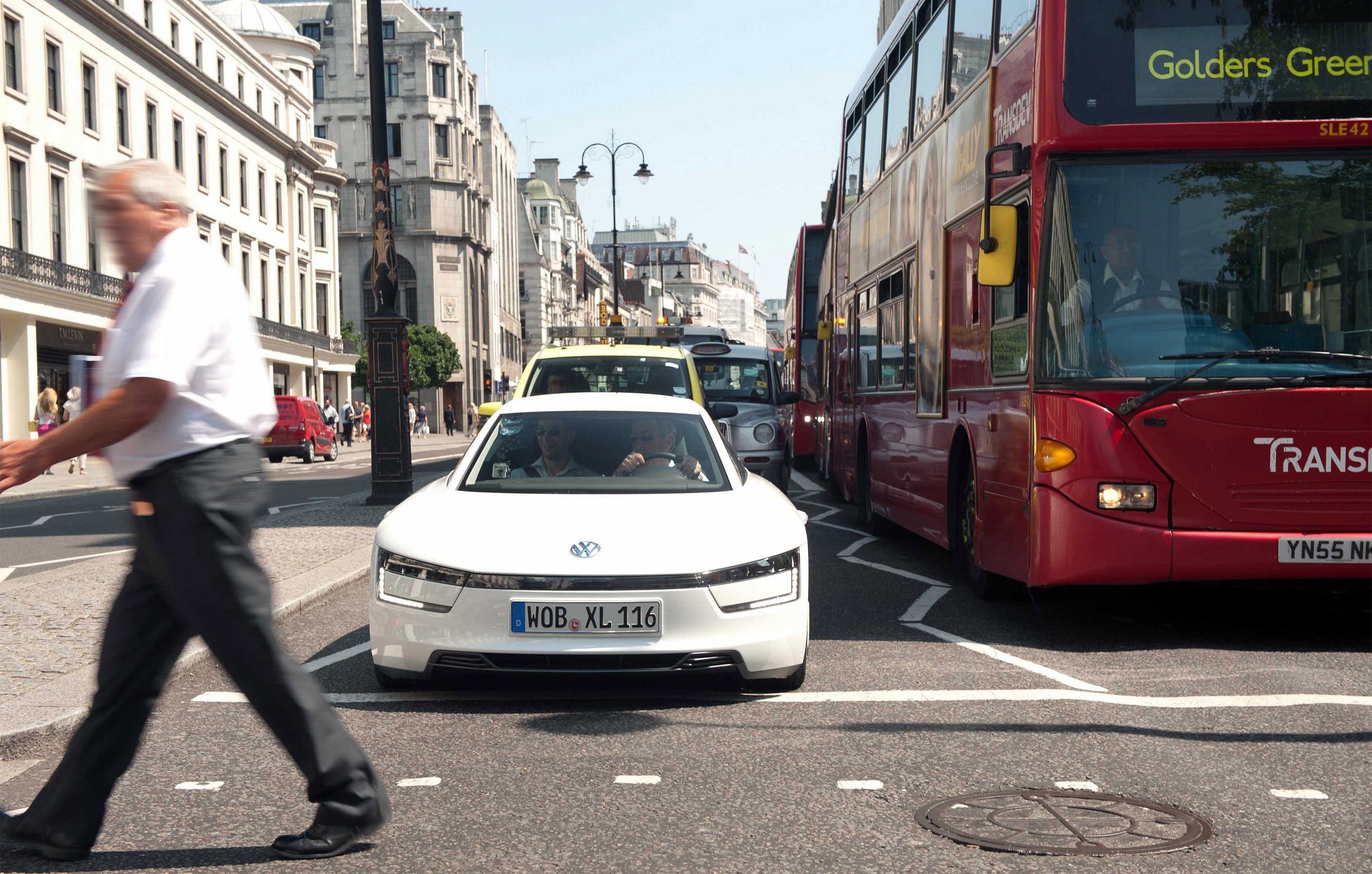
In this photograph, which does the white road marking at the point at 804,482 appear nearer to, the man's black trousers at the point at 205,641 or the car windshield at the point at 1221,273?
the car windshield at the point at 1221,273

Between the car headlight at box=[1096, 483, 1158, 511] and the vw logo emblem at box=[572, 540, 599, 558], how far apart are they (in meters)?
2.86

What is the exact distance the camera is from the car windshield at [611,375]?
1110cm

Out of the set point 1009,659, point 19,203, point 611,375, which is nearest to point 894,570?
point 611,375

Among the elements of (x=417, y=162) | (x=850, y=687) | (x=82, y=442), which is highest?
(x=417, y=162)

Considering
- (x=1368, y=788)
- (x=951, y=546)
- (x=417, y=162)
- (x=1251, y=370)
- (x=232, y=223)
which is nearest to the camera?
(x=1368, y=788)

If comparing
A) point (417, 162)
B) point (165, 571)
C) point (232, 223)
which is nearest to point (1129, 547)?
point (165, 571)

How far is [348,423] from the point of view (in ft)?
187

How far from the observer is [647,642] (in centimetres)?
579

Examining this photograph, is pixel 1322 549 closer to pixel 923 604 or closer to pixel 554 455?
pixel 923 604

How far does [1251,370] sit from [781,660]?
9.78ft

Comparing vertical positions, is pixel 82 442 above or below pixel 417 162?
below

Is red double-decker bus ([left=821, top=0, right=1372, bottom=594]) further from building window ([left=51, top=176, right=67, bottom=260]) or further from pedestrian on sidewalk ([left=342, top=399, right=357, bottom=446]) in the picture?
pedestrian on sidewalk ([left=342, top=399, right=357, bottom=446])

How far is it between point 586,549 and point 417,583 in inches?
27.4

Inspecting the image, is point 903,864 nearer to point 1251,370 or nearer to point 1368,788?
point 1368,788
